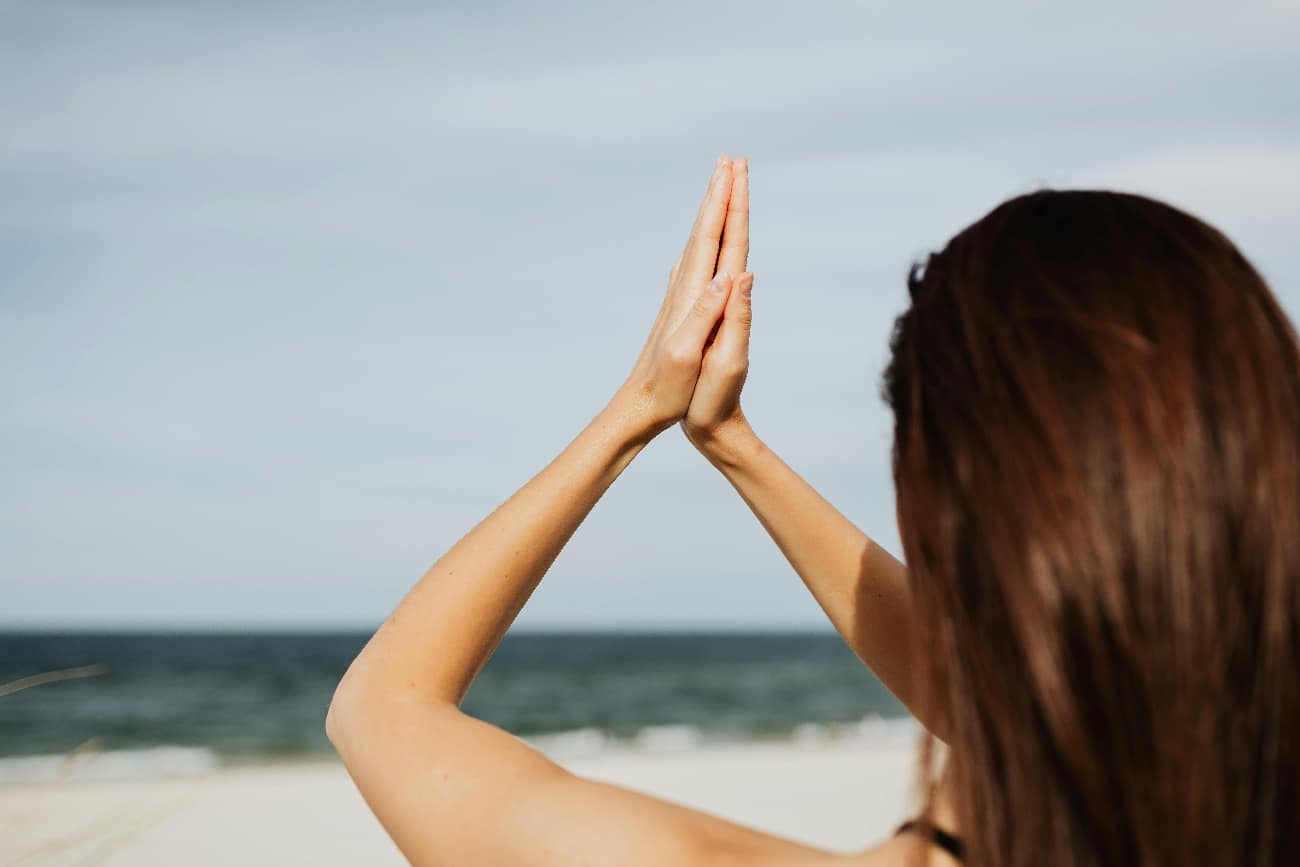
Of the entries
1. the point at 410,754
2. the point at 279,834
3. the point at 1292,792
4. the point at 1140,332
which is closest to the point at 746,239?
the point at 1140,332

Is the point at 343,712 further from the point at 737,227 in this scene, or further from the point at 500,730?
the point at 737,227

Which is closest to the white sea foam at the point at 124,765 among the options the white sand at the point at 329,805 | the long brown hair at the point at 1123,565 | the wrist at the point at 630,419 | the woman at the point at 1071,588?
the white sand at the point at 329,805

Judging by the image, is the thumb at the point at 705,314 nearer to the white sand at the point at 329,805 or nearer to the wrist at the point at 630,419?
the wrist at the point at 630,419

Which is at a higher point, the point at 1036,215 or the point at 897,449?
the point at 1036,215

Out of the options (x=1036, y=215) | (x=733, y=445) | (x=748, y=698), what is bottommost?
(x=748, y=698)

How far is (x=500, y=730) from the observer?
128 centimetres

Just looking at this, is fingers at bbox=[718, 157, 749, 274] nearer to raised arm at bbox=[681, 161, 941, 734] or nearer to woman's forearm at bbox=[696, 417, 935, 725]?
raised arm at bbox=[681, 161, 941, 734]

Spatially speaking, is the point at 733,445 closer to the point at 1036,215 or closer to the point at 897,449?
the point at 897,449

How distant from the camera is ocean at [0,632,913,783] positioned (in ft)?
68.1

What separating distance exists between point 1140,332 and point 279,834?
8665 millimetres

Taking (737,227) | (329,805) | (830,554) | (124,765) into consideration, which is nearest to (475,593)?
(830,554)

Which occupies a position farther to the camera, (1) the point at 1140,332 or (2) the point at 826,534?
(2) the point at 826,534

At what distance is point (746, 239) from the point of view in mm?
1767

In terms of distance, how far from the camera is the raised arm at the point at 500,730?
1.12m
